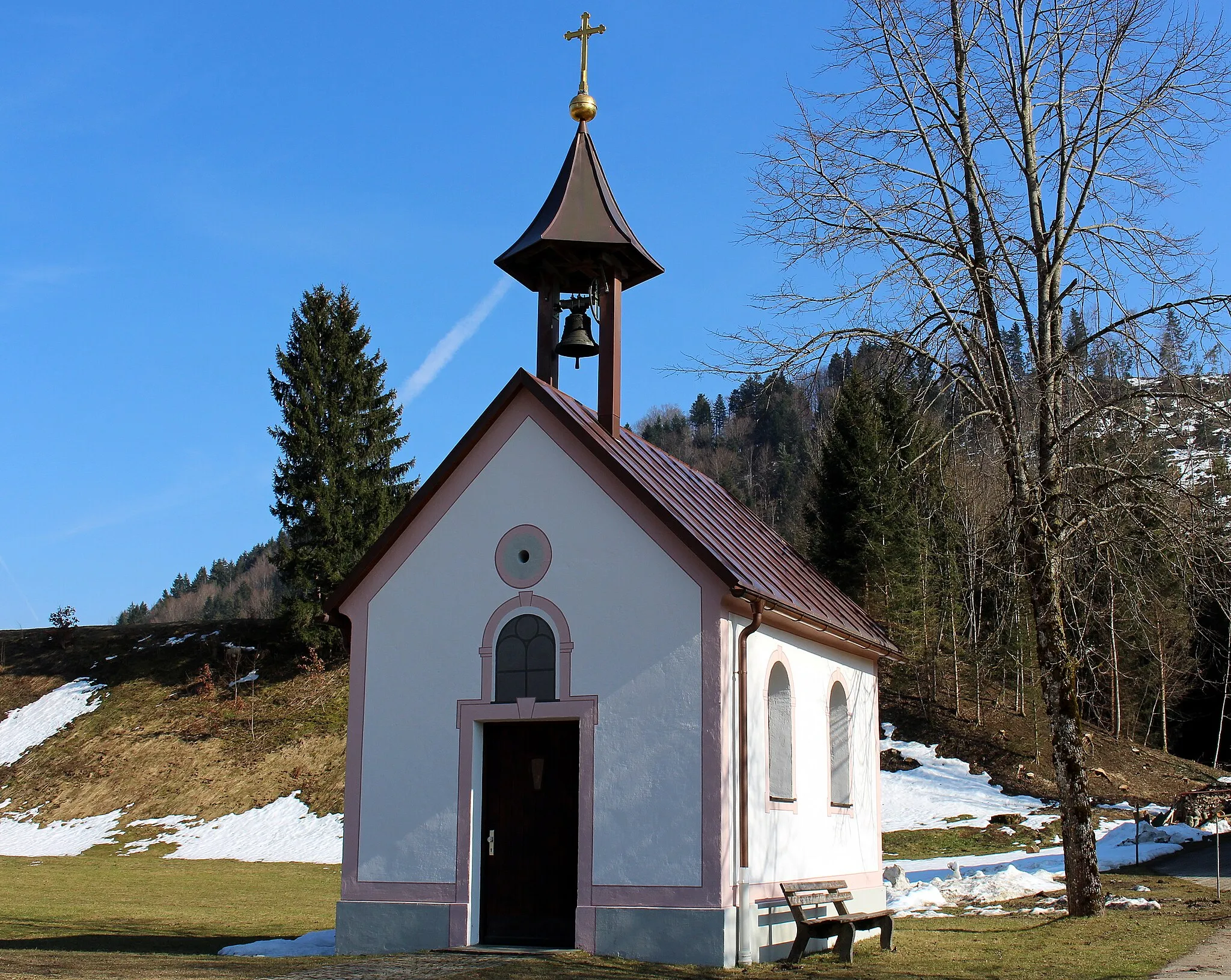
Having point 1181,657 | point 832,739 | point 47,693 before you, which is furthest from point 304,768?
point 1181,657

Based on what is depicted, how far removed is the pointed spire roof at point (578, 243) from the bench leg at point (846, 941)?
8344 millimetres

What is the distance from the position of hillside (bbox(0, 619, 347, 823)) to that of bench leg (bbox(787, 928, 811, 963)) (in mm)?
23817

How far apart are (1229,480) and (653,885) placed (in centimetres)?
779

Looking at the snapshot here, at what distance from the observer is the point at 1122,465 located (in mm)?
14633

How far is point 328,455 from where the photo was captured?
41.3 m

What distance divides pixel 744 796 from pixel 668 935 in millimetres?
1574

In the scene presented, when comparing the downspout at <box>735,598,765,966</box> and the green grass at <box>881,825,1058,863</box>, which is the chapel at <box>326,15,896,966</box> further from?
the green grass at <box>881,825,1058,863</box>

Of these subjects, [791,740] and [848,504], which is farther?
[848,504]

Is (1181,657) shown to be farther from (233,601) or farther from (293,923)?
(233,601)

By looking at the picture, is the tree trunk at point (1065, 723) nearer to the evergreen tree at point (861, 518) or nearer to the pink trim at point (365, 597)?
the pink trim at point (365, 597)

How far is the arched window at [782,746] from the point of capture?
13.8 meters

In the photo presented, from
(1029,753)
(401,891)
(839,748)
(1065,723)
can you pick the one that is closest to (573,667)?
(401,891)

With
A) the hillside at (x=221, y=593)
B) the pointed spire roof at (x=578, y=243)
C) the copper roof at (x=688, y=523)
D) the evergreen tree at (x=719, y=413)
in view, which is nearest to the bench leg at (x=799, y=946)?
the copper roof at (x=688, y=523)

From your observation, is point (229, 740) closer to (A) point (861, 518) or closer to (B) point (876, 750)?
(A) point (861, 518)
